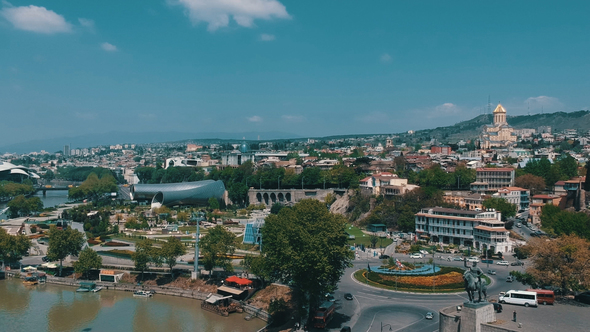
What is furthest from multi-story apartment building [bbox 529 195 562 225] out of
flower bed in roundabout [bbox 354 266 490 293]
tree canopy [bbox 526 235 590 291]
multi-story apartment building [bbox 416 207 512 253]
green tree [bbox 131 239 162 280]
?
green tree [bbox 131 239 162 280]

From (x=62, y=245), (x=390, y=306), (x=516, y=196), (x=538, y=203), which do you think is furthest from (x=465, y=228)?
(x=62, y=245)

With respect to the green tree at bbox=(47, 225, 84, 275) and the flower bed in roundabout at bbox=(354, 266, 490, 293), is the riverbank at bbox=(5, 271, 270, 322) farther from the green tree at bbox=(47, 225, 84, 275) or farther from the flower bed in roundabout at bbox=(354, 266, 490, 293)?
the flower bed in roundabout at bbox=(354, 266, 490, 293)

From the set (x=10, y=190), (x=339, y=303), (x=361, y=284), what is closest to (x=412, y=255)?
(x=361, y=284)

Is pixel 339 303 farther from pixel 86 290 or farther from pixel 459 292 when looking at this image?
pixel 86 290

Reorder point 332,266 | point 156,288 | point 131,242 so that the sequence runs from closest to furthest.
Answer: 1. point 332,266
2. point 156,288
3. point 131,242

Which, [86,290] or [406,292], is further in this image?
[86,290]

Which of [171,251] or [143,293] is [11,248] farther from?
[171,251]
